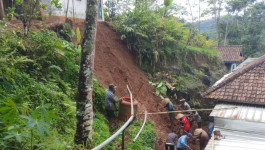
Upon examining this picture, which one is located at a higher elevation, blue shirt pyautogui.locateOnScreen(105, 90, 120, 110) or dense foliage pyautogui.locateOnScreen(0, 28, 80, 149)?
dense foliage pyautogui.locateOnScreen(0, 28, 80, 149)

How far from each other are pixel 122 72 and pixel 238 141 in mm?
6247

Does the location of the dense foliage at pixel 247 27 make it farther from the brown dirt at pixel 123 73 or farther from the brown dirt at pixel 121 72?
the brown dirt at pixel 123 73

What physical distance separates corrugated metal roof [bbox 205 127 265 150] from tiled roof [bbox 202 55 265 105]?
4.34 ft

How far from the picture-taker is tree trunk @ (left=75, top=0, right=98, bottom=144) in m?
4.13

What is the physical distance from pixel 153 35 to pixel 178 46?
3.22 metres

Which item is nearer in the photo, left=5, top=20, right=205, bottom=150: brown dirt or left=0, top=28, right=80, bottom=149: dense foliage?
left=0, top=28, right=80, bottom=149: dense foliage

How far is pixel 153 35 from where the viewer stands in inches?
511

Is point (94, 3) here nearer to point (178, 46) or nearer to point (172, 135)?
point (172, 135)

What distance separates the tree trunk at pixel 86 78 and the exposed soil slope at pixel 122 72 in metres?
4.35

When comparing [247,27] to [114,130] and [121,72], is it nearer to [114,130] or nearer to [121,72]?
[121,72]

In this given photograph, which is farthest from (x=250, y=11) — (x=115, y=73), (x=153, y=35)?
(x=115, y=73)

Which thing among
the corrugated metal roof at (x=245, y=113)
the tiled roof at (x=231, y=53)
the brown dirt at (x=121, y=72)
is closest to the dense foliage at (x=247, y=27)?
the tiled roof at (x=231, y=53)

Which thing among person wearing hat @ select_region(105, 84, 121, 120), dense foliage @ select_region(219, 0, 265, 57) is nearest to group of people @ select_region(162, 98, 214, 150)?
person wearing hat @ select_region(105, 84, 121, 120)

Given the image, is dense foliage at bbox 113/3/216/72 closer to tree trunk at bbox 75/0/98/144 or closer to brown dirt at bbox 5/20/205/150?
brown dirt at bbox 5/20/205/150
